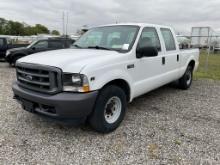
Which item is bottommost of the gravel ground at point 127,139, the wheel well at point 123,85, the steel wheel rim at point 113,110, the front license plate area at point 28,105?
the gravel ground at point 127,139

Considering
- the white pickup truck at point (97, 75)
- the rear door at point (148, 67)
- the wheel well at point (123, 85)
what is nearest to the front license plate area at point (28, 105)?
the white pickup truck at point (97, 75)

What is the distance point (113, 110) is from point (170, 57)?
7.41 ft

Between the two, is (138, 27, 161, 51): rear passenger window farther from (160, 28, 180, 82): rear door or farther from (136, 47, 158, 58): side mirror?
(160, 28, 180, 82): rear door

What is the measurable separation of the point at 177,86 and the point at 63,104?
482 cm

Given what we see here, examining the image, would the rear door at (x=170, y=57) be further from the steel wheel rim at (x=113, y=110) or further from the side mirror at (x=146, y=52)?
the steel wheel rim at (x=113, y=110)

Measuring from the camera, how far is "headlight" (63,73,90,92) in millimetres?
2984

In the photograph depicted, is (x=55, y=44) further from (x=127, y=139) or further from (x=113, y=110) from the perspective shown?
(x=127, y=139)

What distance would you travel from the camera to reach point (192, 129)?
12.6 feet

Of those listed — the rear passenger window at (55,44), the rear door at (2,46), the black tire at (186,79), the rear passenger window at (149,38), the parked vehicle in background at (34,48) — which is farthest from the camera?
the rear door at (2,46)

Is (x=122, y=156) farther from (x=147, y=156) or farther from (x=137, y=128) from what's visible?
(x=137, y=128)

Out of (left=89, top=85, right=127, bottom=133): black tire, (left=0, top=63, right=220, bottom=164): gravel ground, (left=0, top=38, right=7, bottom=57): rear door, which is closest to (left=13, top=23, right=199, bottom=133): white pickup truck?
(left=89, top=85, right=127, bottom=133): black tire

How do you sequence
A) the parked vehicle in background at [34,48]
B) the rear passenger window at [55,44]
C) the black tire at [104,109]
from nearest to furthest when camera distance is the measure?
the black tire at [104,109]
the parked vehicle in background at [34,48]
the rear passenger window at [55,44]

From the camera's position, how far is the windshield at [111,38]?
13.2ft

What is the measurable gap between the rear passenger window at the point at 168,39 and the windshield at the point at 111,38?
1.15 meters
